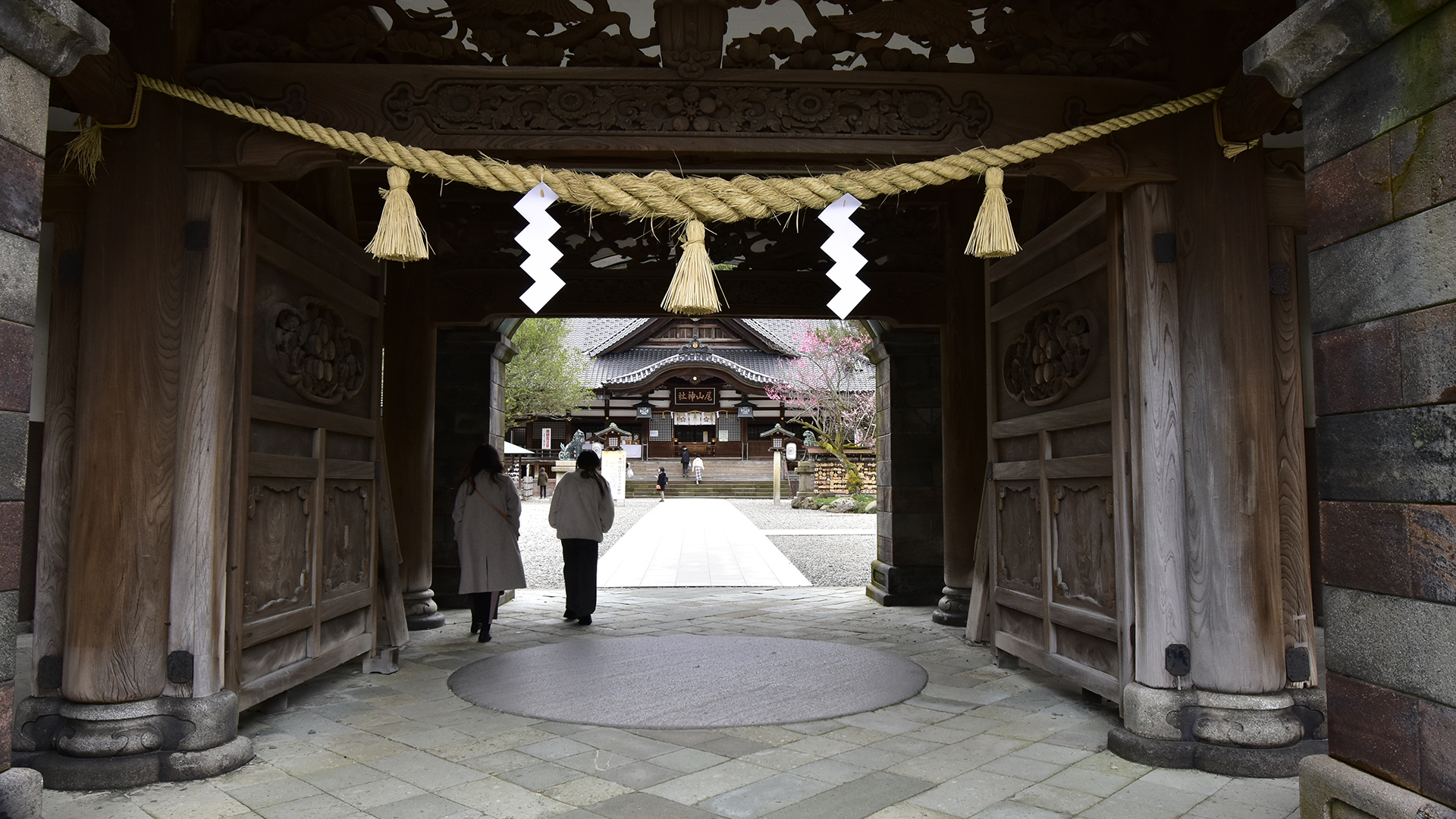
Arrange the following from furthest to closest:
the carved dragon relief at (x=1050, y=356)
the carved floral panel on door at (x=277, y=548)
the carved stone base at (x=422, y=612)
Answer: the carved stone base at (x=422, y=612), the carved dragon relief at (x=1050, y=356), the carved floral panel on door at (x=277, y=548)

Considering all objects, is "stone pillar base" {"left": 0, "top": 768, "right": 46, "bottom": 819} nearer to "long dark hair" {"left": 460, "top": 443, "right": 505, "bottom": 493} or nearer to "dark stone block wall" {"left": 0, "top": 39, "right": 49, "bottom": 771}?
"dark stone block wall" {"left": 0, "top": 39, "right": 49, "bottom": 771}

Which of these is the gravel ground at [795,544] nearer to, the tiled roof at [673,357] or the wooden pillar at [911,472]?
the wooden pillar at [911,472]

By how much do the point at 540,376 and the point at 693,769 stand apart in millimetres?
25528

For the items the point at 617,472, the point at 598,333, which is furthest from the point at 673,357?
the point at 617,472

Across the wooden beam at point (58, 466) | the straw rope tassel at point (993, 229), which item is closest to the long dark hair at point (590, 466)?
the wooden beam at point (58, 466)

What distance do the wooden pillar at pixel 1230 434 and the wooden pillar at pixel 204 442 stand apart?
3.63 metres

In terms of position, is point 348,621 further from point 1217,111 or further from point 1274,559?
point 1217,111

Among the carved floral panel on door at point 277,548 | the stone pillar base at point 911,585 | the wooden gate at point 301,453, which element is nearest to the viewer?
the wooden gate at point 301,453

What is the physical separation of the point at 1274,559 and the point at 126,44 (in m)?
4.65

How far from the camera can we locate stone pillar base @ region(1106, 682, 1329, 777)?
319cm

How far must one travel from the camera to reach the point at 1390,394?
1.95 m

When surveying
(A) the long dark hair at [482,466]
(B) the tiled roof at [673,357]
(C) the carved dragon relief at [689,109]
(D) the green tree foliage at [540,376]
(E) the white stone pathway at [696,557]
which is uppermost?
(B) the tiled roof at [673,357]

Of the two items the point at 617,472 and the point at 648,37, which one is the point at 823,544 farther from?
the point at 617,472

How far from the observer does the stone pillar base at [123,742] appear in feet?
9.98
